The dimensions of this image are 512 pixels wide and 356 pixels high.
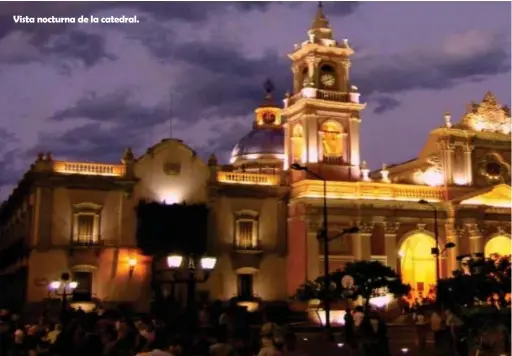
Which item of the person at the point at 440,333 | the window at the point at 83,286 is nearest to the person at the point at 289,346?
the person at the point at 440,333

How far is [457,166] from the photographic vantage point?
5181cm

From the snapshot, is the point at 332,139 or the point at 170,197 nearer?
the point at 170,197

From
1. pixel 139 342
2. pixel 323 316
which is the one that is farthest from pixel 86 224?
pixel 139 342

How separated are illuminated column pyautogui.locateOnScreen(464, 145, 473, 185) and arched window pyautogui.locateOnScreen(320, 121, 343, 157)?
862cm

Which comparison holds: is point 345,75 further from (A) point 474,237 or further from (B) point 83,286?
(B) point 83,286

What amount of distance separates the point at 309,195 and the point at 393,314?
8.62 m

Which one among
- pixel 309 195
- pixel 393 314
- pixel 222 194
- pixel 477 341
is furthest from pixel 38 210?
pixel 477 341

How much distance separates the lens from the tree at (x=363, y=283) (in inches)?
1540

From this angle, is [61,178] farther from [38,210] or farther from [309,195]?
[309,195]

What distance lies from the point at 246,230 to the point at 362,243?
7168 mm

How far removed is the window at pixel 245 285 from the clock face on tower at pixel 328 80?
13391 millimetres

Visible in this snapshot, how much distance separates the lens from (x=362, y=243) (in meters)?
48.0

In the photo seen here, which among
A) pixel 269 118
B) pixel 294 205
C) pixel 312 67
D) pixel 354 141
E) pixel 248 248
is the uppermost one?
pixel 269 118

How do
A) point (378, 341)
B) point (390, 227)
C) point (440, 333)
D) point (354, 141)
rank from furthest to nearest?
point (354, 141) < point (390, 227) < point (440, 333) < point (378, 341)
